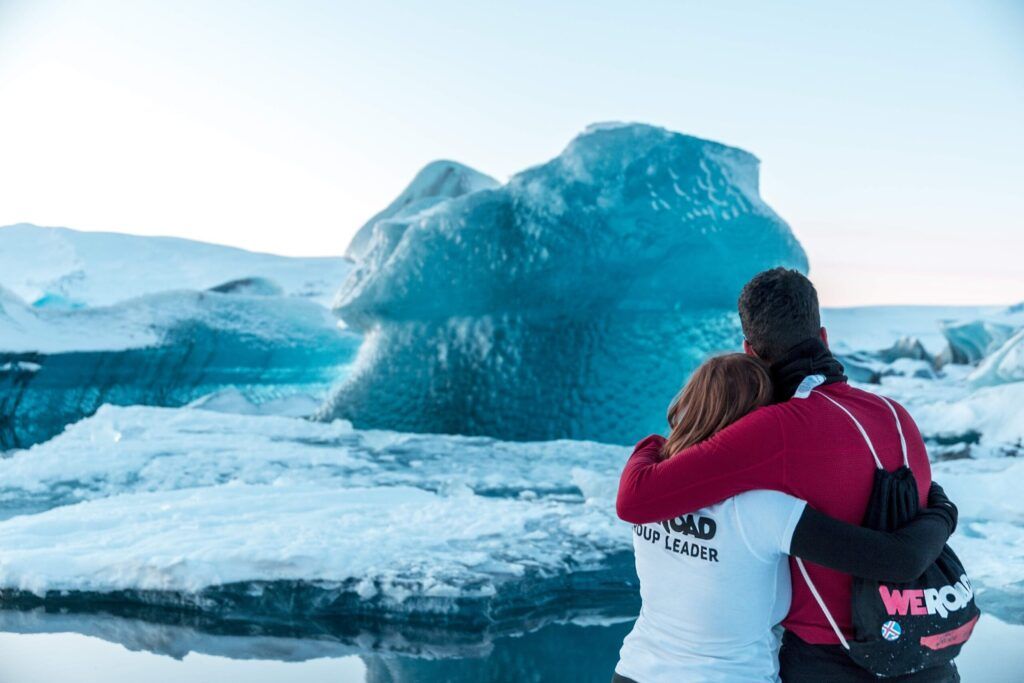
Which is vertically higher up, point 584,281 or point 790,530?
point 584,281

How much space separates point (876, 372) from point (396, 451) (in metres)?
7.63

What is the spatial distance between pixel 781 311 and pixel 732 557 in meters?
0.28

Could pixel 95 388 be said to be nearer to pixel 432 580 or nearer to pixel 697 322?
pixel 697 322

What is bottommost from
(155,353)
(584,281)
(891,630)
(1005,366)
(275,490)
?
(275,490)

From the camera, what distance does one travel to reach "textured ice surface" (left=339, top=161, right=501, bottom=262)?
7.62m

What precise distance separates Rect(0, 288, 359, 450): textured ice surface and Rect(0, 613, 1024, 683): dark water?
12.4 feet

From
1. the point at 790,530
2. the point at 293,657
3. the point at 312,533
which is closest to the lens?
the point at 790,530

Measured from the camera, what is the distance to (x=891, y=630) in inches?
31.7

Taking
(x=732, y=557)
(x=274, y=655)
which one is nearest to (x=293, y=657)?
(x=274, y=655)

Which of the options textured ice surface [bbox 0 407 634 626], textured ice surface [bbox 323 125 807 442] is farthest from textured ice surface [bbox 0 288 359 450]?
textured ice surface [bbox 323 125 807 442]

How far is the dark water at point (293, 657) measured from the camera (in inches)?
61.9

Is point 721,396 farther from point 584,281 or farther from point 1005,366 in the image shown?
point 1005,366

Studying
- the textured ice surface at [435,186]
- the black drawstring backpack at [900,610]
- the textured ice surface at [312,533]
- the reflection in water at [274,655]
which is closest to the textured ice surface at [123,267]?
the textured ice surface at [435,186]

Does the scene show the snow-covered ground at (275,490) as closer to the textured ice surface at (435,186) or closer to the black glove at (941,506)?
the black glove at (941,506)
